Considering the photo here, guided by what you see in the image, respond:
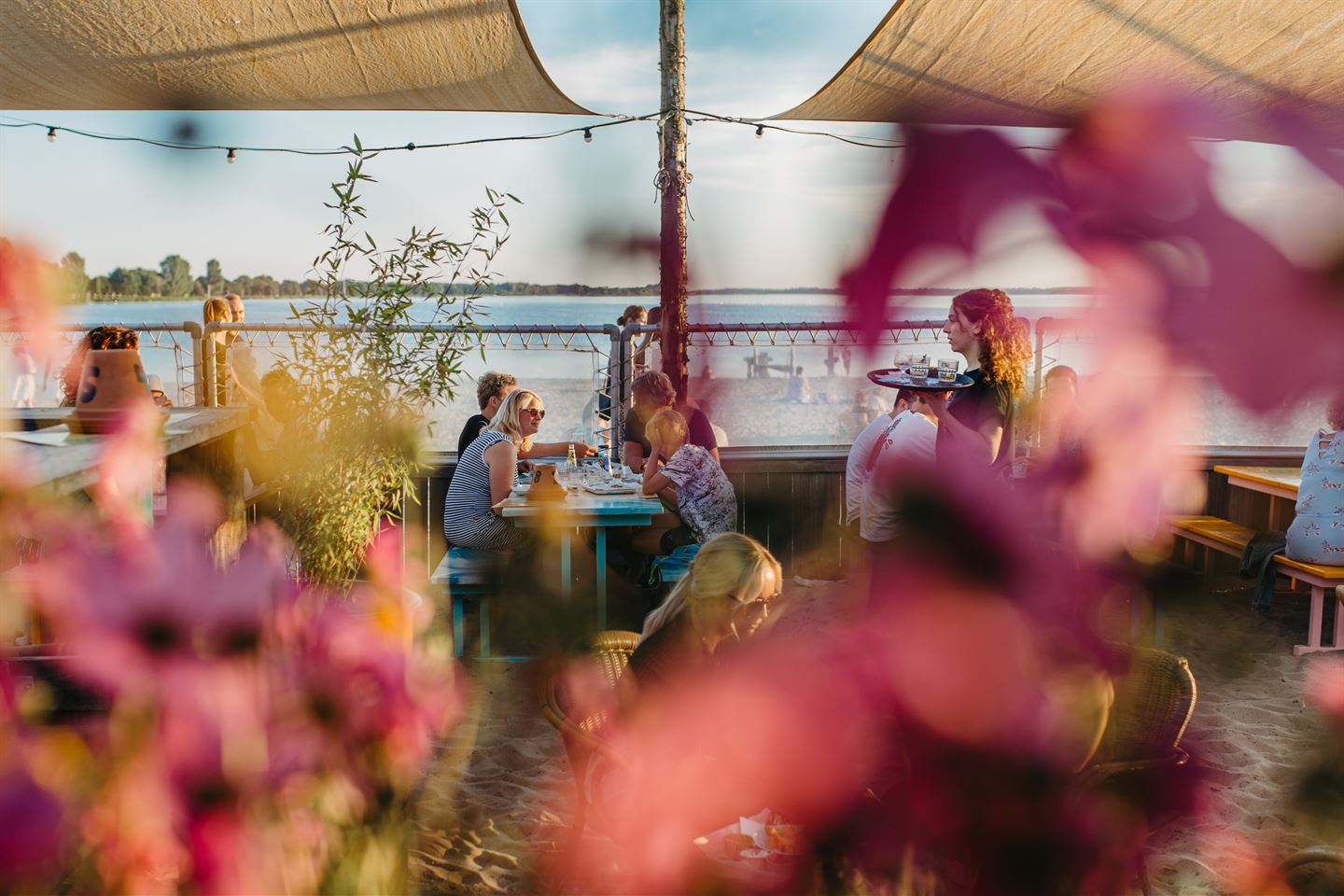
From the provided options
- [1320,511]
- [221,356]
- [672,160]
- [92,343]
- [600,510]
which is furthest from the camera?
[221,356]

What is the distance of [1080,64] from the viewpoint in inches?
14.1

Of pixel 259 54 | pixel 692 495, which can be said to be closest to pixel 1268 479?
pixel 692 495

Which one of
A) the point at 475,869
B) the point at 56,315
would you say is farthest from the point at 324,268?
the point at 56,315

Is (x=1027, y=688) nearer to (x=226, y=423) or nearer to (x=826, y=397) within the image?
(x=826, y=397)

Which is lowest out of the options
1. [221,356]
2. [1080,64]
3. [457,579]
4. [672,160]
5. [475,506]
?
[457,579]

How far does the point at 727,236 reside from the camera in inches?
17.4

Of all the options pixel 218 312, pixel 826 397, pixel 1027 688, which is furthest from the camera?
pixel 218 312

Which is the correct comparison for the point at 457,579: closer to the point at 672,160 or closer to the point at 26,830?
the point at 672,160

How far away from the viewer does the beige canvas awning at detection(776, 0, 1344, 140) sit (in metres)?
0.33

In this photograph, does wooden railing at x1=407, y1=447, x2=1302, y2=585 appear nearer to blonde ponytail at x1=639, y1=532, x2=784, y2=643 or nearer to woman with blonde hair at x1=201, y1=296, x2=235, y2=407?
woman with blonde hair at x1=201, y1=296, x2=235, y2=407

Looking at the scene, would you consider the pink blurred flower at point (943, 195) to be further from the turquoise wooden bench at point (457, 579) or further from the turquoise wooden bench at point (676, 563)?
the turquoise wooden bench at point (676, 563)

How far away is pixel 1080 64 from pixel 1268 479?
6234mm

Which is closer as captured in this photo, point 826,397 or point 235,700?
point 235,700

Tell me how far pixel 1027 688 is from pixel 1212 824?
5.3 inches
